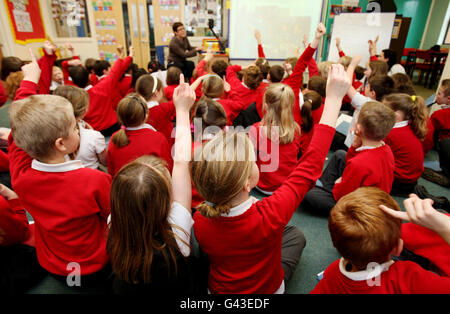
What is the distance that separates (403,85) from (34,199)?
3304mm

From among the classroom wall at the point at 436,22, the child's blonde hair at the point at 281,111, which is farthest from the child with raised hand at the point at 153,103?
the classroom wall at the point at 436,22

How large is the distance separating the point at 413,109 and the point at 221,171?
6.28 feet

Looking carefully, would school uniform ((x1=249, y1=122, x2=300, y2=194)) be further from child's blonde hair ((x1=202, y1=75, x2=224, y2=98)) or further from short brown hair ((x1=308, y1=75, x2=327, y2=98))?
short brown hair ((x1=308, y1=75, x2=327, y2=98))

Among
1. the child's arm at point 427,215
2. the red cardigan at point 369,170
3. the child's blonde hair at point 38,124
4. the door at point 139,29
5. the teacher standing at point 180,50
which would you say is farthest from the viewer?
the door at point 139,29

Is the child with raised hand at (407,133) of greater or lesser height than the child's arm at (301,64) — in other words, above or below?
below

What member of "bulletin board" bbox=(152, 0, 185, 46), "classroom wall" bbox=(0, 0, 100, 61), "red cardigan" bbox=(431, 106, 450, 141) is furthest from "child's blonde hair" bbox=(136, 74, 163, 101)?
"bulletin board" bbox=(152, 0, 185, 46)

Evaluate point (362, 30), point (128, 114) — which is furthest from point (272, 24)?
point (128, 114)

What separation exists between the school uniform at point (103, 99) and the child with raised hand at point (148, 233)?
2365 mm

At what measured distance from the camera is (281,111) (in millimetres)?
1947

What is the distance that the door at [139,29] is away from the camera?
242 inches

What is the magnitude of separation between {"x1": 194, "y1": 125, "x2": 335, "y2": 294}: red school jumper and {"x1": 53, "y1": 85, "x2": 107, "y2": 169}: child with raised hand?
47.1 inches

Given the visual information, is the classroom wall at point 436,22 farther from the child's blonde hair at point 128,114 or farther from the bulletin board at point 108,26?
the child's blonde hair at point 128,114

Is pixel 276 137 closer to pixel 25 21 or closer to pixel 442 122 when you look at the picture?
pixel 442 122

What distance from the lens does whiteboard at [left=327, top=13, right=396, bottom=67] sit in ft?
17.0
